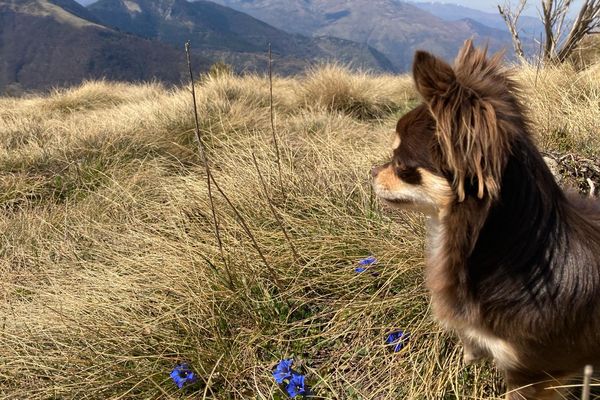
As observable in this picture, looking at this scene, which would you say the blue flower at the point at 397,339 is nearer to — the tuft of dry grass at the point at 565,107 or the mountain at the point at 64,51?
the tuft of dry grass at the point at 565,107

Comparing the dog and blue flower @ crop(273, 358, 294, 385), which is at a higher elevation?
the dog

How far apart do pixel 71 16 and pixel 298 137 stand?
163 metres

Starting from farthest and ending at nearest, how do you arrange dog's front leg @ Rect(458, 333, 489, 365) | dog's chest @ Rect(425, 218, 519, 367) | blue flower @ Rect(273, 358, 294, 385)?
blue flower @ Rect(273, 358, 294, 385) < dog's front leg @ Rect(458, 333, 489, 365) < dog's chest @ Rect(425, 218, 519, 367)

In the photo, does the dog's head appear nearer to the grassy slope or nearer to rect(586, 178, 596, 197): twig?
the grassy slope

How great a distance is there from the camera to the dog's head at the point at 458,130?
1.35 m

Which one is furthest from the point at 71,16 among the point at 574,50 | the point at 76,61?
the point at 574,50

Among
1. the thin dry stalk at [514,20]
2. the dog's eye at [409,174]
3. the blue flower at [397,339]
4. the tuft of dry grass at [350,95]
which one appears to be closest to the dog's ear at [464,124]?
the dog's eye at [409,174]

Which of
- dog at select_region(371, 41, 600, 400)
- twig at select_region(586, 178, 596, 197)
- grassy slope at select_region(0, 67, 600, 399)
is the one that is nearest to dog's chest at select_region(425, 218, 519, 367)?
dog at select_region(371, 41, 600, 400)

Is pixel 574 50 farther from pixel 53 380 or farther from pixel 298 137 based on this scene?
pixel 53 380

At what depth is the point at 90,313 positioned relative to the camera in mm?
2410

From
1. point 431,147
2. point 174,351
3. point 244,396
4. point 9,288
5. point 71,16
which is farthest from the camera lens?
point 71,16

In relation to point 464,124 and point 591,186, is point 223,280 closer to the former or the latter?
point 464,124

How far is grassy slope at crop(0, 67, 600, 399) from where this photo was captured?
2068 millimetres

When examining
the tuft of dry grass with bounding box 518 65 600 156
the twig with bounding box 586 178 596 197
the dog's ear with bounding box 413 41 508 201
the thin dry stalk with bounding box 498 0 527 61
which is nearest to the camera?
the dog's ear with bounding box 413 41 508 201
